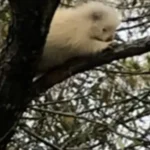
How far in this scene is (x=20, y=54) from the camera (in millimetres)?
1410

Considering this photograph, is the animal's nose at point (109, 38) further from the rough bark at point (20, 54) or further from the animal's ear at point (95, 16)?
the rough bark at point (20, 54)

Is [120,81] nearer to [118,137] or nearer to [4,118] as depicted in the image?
[118,137]

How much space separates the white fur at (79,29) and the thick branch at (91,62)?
0.20 m

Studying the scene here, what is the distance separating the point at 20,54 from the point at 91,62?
1.26 ft

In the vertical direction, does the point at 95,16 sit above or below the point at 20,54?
above

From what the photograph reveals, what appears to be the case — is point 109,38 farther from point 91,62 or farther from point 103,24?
point 91,62

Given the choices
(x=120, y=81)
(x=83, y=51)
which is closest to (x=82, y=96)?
(x=120, y=81)

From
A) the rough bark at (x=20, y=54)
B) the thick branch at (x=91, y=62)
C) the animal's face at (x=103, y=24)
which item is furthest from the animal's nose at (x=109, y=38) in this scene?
the rough bark at (x=20, y=54)

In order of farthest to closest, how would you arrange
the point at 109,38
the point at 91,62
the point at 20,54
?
the point at 109,38 < the point at 91,62 < the point at 20,54

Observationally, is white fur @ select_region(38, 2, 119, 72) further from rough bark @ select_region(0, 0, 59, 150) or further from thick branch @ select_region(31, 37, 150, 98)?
rough bark @ select_region(0, 0, 59, 150)

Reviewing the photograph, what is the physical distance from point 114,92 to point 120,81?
0.11 meters

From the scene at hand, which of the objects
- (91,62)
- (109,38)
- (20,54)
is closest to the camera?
(20,54)

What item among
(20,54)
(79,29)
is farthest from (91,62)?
(79,29)

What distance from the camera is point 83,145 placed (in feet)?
7.87
